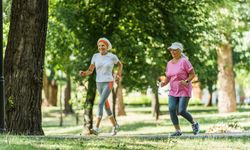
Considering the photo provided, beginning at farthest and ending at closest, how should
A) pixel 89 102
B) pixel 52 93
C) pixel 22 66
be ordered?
pixel 52 93 < pixel 89 102 < pixel 22 66

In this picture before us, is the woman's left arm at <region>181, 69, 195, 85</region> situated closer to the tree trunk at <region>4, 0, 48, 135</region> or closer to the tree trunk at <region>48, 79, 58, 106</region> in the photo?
the tree trunk at <region>4, 0, 48, 135</region>

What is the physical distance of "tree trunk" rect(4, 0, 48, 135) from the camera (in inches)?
517

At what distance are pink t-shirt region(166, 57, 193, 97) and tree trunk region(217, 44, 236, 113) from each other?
25.0 metres

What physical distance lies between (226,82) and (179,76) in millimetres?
25563

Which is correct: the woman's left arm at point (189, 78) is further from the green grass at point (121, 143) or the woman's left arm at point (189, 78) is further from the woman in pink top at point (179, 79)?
the green grass at point (121, 143)

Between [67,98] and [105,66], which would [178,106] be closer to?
[105,66]

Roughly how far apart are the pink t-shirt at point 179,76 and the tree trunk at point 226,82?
25.0 meters

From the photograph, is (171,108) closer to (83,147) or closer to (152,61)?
(83,147)

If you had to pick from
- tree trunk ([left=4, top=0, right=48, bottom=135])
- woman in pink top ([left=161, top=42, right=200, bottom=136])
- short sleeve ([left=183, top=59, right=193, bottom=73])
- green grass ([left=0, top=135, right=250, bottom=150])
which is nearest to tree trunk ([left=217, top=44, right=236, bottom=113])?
woman in pink top ([left=161, top=42, right=200, bottom=136])

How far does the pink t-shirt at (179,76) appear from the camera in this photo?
12.7 m

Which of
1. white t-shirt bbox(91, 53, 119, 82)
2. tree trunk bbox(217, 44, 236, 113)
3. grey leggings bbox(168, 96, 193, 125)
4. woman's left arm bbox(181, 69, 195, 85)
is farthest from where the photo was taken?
tree trunk bbox(217, 44, 236, 113)

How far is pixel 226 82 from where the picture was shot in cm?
3781

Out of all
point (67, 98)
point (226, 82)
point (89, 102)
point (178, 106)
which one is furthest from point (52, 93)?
point (178, 106)

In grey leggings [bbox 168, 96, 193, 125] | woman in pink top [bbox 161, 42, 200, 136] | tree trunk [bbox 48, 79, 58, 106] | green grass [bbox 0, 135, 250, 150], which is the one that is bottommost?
green grass [bbox 0, 135, 250, 150]
